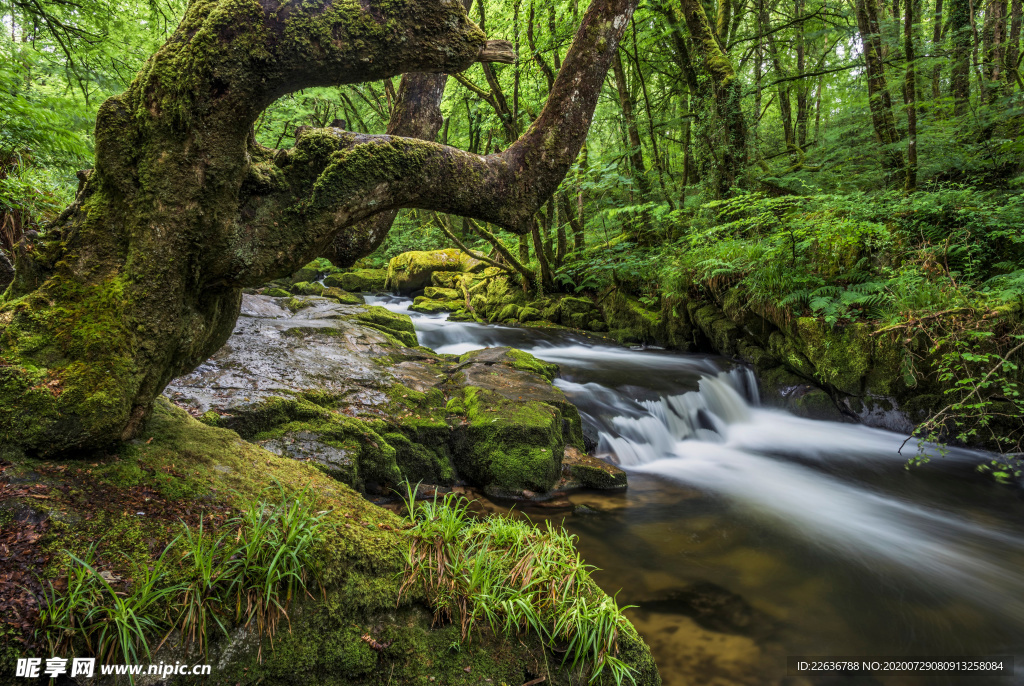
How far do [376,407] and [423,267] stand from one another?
532 inches

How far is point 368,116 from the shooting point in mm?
18734

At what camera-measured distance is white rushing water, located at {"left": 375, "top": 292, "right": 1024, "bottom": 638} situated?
4562 mm

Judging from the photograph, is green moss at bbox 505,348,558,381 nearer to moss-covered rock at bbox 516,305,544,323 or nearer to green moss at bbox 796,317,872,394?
green moss at bbox 796,317,872,394

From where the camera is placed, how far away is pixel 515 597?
8.57 feet

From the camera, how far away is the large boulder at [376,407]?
4246 mm

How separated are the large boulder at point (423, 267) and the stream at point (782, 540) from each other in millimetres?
10686

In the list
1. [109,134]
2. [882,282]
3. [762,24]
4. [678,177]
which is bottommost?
[882,282]

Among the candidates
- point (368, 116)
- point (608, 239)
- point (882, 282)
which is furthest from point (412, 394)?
point (368, 116)

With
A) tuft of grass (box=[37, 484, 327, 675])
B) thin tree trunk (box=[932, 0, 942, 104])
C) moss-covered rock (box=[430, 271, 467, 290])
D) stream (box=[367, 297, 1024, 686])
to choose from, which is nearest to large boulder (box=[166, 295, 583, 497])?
stream (box=[367, 297, 1024, 686])

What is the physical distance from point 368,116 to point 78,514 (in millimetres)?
19755

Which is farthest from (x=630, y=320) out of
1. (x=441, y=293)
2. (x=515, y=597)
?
(x=515, y=597)

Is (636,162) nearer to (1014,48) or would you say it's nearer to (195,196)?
(1014,48)

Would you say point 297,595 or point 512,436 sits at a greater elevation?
point 297,595

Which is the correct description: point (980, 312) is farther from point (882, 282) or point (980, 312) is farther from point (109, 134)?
point (109, 134)
